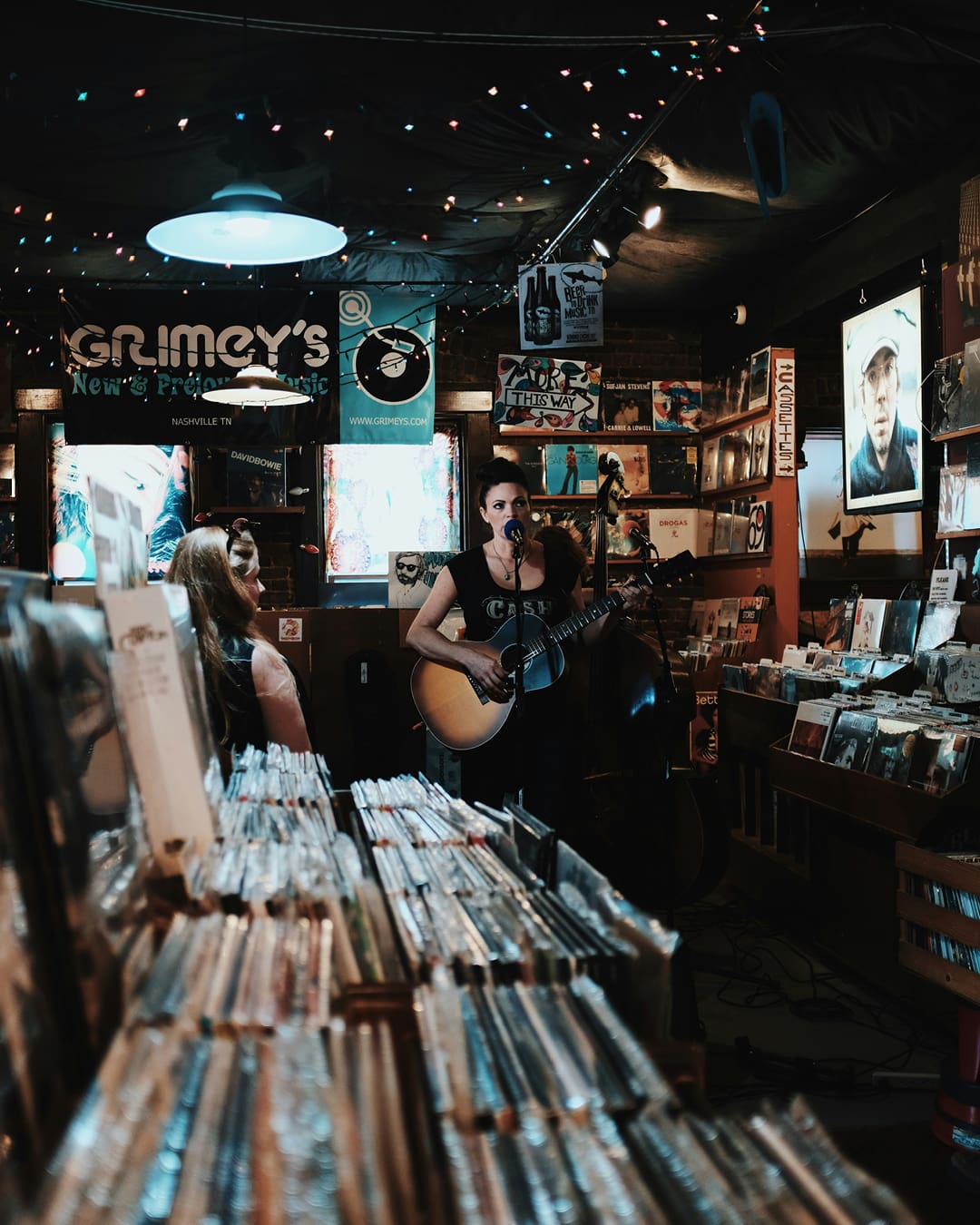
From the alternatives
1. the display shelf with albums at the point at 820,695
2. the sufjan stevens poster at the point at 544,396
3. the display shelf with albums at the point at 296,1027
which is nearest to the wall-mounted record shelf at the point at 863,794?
the display shelf with albums at the point at 820,695

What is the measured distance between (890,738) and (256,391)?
3389mm

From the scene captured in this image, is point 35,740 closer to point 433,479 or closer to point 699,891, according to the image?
point 699,891

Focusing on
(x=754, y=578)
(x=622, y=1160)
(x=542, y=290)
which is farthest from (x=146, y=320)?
(x=622, y=1160)

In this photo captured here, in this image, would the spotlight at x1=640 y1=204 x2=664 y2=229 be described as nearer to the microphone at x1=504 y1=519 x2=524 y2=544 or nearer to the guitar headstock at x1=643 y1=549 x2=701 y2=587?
the guitar headstock at x1=643 y1=549 x2=701 y2=587

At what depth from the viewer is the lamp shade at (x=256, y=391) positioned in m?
4.86

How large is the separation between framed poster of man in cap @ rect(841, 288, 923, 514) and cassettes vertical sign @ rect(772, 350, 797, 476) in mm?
919

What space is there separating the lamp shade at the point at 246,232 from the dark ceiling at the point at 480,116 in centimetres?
34

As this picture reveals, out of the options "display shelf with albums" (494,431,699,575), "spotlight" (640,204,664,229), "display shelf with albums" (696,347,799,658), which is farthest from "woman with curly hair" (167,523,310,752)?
"display shelf with albums" (494,431,699,575)

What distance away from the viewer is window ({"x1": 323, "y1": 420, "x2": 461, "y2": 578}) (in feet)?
24.0

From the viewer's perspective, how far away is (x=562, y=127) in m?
4.35

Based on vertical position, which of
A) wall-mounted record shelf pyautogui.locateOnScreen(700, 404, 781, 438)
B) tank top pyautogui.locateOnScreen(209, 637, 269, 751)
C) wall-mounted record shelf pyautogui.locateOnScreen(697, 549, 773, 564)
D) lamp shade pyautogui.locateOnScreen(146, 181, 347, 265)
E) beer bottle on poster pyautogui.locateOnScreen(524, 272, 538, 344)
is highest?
beer bottle on poster pyautogui.locateOnScreen(524, 272, 538, 344)

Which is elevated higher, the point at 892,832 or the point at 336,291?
the point at 336,291

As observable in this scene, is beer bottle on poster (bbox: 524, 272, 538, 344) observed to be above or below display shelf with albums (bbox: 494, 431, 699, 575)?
above

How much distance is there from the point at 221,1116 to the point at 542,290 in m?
5.23
